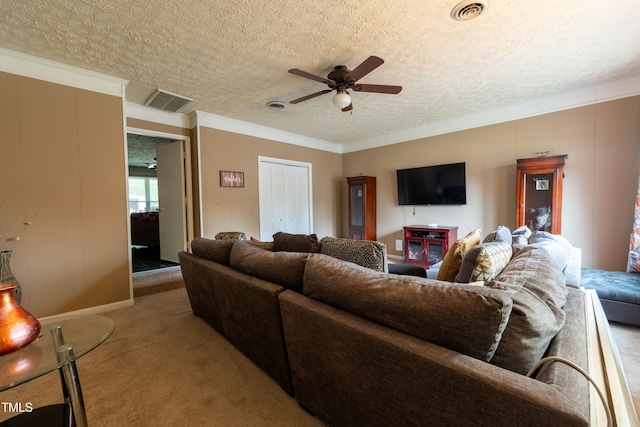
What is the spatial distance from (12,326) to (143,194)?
9.48 m

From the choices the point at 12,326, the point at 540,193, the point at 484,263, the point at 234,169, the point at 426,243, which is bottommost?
the point at 426,243

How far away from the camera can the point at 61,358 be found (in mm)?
1083

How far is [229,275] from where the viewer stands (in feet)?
6.04

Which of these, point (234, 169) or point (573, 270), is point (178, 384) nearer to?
point (573, 270)

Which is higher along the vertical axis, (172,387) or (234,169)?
(234,169)

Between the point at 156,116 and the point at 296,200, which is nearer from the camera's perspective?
the point at 156,116

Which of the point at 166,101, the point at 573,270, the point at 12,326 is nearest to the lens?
the point at 12,326

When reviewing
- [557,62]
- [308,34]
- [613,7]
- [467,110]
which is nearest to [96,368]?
[308,34]

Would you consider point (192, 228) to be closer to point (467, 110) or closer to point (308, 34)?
point (308, 34)

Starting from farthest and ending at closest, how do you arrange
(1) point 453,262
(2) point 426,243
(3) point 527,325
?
(2) point 426,243 < (1) point 453,262 < (3) point 527,325

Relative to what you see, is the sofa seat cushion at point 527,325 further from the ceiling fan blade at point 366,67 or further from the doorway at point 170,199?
the doorway at point 170,199

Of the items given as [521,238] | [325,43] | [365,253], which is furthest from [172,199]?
[521,238]

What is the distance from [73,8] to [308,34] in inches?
65.6

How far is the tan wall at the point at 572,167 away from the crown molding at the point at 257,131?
190 cm
